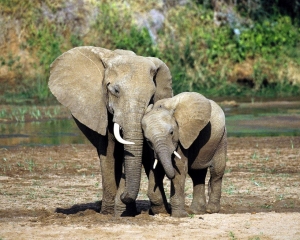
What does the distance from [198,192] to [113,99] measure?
177 cm

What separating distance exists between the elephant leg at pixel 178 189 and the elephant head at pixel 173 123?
0.21m

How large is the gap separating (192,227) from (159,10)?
67.3 ft

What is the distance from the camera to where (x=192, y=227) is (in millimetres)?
9062

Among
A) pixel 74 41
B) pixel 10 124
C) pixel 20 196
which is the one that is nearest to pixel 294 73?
pixel 74 41

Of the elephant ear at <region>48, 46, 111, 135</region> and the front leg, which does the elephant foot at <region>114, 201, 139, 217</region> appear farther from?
the elephant ear at <region>48, 46, 111, 135</region>

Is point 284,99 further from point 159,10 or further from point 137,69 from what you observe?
point 137,69

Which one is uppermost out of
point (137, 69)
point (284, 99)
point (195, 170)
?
point (137, 69)

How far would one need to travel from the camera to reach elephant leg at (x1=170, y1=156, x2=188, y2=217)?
31.9 ft

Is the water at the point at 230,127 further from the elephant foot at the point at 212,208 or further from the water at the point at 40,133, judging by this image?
the elephant foot at the point at 212,208

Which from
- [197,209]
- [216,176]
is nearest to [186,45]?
[216,176]

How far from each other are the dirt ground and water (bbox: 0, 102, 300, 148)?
1213mm

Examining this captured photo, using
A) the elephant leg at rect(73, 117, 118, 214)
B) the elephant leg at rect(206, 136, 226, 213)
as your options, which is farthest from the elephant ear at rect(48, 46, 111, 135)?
the elephant leg at rect(206, 136, 226, 213)

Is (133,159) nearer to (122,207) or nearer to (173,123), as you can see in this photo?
(173,123)

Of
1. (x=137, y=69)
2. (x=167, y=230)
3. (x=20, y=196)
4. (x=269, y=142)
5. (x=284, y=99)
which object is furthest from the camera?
(x=284, y=99)
